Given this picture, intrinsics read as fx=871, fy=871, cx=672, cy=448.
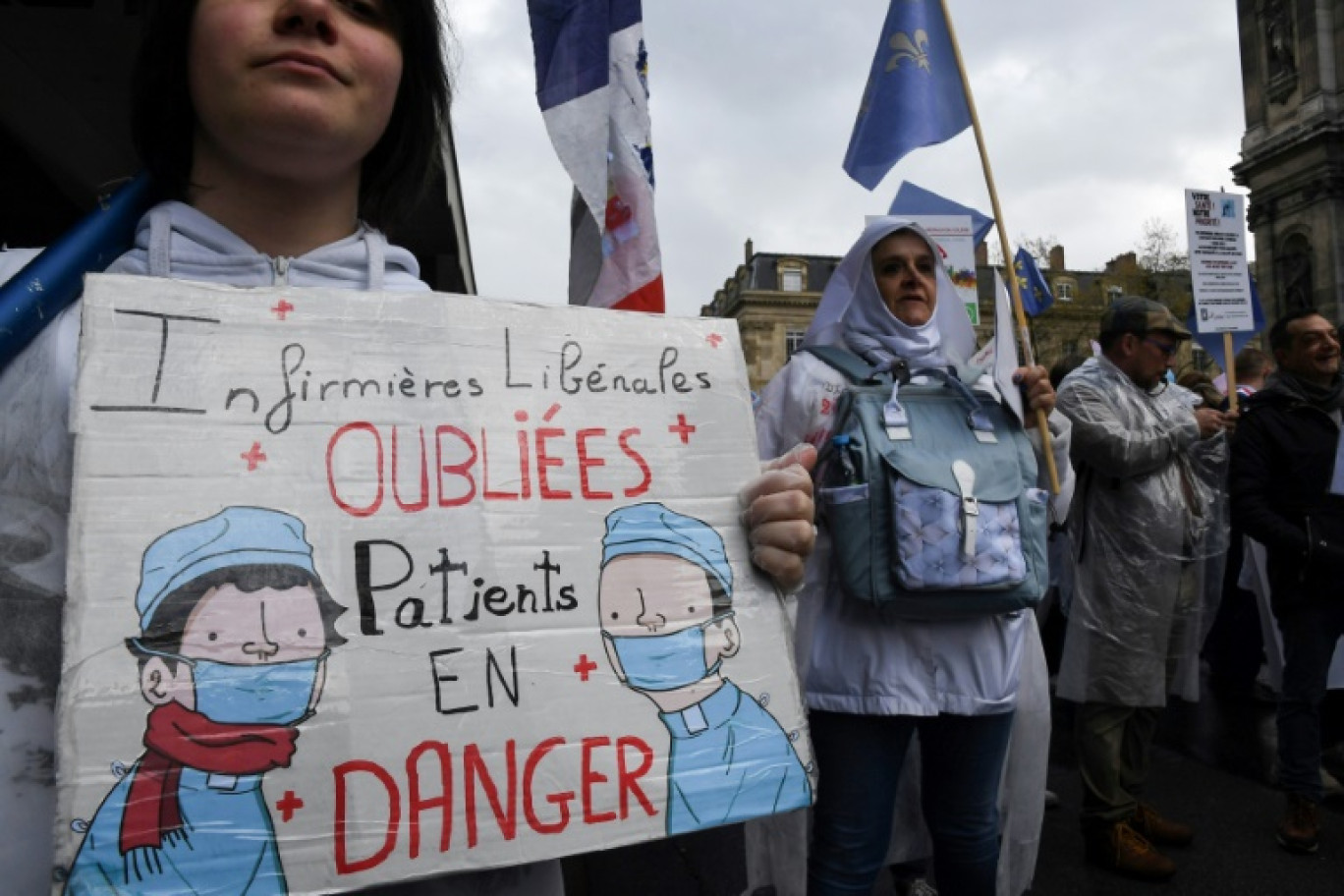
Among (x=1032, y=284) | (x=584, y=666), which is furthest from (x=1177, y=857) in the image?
(x=1032, y=284)

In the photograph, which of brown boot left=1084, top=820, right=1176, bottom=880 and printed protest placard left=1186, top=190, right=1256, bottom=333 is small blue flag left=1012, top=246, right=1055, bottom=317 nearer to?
printed protest placard left=1186, top=190, right=1256, bottom=333

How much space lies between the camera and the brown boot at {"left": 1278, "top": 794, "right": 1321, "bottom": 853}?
3.32 m

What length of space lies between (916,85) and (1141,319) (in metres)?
1.37

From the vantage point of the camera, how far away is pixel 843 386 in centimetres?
230

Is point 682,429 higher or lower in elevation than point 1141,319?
lower

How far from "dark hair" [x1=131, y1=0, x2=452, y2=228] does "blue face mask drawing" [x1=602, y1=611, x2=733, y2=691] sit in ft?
2.56

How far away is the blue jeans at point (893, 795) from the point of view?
2.11m

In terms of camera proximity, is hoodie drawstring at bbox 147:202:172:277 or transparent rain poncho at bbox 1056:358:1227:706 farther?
transparent rain poncho at bbox 1056:358:1227:706

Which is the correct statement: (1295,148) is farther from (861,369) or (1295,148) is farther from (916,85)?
Result: (861,369)

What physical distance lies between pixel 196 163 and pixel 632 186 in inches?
56.1

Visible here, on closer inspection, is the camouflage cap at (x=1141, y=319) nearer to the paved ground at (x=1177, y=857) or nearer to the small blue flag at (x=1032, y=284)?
the paved ground at (x=1177, y=857)

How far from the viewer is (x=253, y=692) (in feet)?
3.04

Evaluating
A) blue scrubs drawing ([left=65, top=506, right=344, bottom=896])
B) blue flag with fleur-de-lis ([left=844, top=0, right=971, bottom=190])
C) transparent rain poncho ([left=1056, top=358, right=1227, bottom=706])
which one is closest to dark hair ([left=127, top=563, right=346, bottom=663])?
blue scrubs drawing ([left=65, top=506, right=344, bottom=896])

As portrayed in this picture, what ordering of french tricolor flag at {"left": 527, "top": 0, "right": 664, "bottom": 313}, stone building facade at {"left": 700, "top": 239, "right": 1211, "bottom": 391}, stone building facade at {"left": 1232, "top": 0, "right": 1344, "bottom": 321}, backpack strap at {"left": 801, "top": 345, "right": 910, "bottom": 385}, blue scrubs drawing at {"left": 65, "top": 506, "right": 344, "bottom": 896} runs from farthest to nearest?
1. stone building facade at {"left": 700, "top": 239, "right": 1211, "bottom": 391}
2. stone building facade at {"left": 1232, "top": 0, "right": 1344, "bottom": 321}
3. french tricolor flag at {"left": 527, "top": 0, "right": 664, "bottom": 313}
4. backpack strap at {"left": 801, "top": 345, "right": 910, "bottom": 385}
5. blue scrubs drawing at {"left": 65, "top": 506, "right": 344, "bottom": 896}
